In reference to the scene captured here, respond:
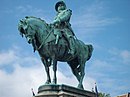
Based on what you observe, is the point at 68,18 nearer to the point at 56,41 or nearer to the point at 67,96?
the point at 56,41

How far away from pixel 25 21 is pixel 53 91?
13.0ft

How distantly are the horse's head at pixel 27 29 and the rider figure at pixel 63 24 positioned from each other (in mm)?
1420

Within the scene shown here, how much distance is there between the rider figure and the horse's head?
4.66 feet

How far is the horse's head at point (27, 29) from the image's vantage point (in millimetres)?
19531

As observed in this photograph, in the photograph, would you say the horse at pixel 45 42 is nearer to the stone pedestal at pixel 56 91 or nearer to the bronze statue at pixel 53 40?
the bronze statue at pixel 53 40

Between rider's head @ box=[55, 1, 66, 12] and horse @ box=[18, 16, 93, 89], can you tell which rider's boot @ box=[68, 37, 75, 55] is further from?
rider's head @ box=[55, 1, 66, 12]

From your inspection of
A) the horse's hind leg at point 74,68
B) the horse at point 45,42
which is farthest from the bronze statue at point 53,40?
the horse's hind leg at point 74,68

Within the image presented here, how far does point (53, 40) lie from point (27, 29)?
1.57 m

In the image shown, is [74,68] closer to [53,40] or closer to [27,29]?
[53,40]

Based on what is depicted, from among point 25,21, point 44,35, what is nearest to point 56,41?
point 44,35

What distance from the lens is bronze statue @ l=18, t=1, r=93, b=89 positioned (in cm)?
1986

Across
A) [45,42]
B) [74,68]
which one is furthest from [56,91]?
[74,68]

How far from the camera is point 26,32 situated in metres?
19.6

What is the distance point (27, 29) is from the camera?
64.3ft
